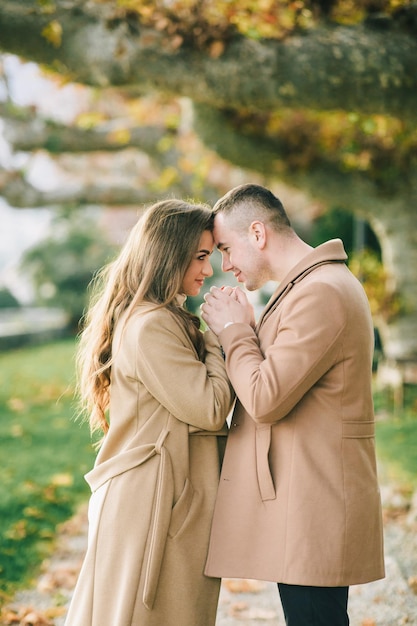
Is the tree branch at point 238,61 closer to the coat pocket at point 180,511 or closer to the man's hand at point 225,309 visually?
the man's hand at point 225,309

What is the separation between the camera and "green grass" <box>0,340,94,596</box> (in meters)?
5.14

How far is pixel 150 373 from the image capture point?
112 inches

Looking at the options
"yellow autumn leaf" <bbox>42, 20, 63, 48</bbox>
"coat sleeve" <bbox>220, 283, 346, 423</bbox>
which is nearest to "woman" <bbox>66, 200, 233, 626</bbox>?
"coat sleeve" <bbox>220, 283, 346, 423</bbox>

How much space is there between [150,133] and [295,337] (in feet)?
32.8

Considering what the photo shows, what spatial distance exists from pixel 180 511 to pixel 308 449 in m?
0.60

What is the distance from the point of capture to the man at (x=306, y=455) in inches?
104

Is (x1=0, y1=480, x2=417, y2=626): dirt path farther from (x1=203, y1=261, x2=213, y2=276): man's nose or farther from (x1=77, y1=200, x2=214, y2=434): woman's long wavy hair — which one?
(x1=203, y1=261, x2=213, y2=276): man's nose

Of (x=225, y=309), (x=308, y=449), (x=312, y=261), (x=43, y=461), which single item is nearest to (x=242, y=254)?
(x=225, y=309)

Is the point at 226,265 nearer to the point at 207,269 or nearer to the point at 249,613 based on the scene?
the point at 207,269

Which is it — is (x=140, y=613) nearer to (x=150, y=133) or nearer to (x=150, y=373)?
(x=150, y=373)

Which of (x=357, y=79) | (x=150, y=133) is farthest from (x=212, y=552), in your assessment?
(x=150, y=133)

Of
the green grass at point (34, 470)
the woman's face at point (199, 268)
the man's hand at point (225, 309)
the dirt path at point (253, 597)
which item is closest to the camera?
the man's hand at point (225, 309)

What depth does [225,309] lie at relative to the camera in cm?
308

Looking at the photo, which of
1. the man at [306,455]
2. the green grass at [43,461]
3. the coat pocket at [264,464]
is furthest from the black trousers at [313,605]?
the green grass at [43,461]
